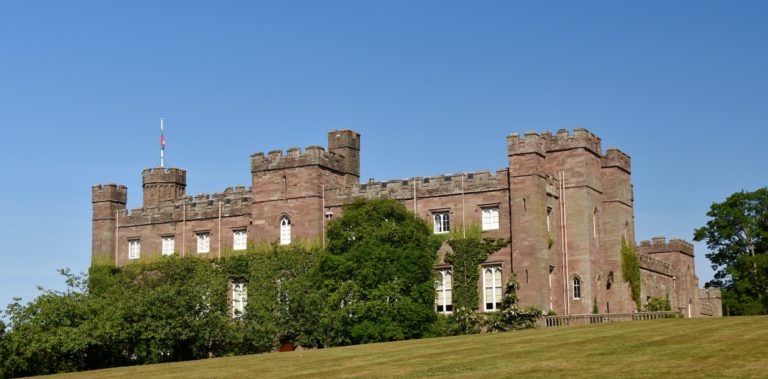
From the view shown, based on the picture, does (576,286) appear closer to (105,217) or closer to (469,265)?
(469,265)

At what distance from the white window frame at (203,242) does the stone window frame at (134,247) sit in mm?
4154

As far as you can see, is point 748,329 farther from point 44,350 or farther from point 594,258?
point 44,350

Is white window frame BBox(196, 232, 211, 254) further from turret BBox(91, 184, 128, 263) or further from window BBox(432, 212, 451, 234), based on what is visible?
window BBox(432, 212, 451, 234)

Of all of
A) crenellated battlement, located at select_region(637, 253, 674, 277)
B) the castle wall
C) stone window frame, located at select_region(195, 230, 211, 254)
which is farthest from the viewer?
the castle wall

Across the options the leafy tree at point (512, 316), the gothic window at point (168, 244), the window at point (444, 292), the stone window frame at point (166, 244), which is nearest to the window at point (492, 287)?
the leafy tree at point (512, 316)

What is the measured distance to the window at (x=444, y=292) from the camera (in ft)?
173

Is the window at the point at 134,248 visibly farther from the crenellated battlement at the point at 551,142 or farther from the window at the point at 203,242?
the crenellated battlement at the point at 551,142

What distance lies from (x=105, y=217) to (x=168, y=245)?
15.9 ft

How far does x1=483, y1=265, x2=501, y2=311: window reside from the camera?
2030 inches

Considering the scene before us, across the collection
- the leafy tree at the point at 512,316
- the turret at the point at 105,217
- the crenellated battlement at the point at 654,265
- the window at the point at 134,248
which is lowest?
the leafy tree at the point at 512,316

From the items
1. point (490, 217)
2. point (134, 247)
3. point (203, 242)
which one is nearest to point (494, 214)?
point (490, 217)

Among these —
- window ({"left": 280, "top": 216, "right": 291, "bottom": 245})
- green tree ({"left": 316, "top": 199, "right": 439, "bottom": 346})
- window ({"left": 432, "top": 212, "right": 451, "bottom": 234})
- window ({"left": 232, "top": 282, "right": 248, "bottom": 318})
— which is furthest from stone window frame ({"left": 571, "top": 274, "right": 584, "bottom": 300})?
window ({"left": 232, "top": 282, "right": 248, "bottom": 318})

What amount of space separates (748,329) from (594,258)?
59.5 feet

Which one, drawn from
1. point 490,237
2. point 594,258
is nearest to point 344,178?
point 490,237
